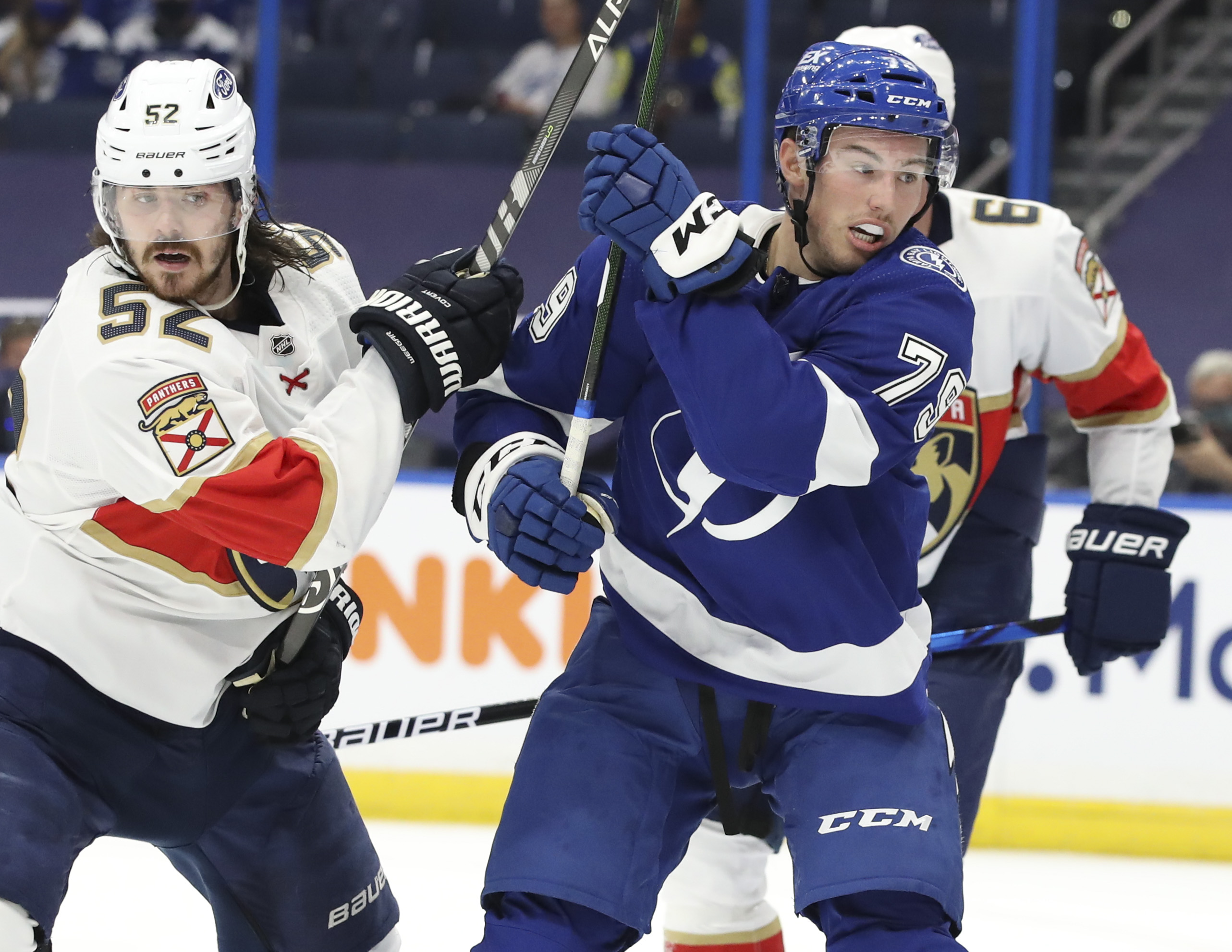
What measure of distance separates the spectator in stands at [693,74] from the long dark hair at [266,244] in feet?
12.2

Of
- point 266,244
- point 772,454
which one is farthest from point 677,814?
point 266,244

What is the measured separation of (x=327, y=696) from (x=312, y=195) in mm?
3691

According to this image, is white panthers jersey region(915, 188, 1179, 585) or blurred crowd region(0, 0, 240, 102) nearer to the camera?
white panthers jersey region(915, 188, 1179, 585)

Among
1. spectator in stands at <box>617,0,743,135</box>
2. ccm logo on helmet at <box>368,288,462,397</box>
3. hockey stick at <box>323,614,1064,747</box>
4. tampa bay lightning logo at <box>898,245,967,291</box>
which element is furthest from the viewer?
spectator in stands at <box>617,0,743,135</box>

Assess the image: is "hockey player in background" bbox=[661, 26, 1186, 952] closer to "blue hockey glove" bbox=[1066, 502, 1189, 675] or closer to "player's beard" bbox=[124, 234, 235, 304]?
"blue hockey glove" bbox=[1066, 502, 1189, 675]

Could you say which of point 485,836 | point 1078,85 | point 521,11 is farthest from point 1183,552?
point 521,11

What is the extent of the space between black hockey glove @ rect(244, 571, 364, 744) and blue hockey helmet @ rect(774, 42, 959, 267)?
82cm

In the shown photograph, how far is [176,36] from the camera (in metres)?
5.95

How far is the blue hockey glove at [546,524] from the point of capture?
5.88 feet

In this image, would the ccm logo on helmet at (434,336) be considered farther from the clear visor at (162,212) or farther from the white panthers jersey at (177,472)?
the clear visor at (162,212)

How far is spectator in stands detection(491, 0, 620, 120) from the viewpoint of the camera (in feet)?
18.5

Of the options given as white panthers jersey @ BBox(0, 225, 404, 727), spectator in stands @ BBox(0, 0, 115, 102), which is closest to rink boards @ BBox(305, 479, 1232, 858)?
white panthers jersey @ BBox(0, 225, 404, 727)

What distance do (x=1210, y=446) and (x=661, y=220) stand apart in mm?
2740

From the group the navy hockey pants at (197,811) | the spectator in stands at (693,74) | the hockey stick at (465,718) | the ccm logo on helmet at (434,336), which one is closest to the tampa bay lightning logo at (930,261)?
the ccm logo on helmet at (434,336)
